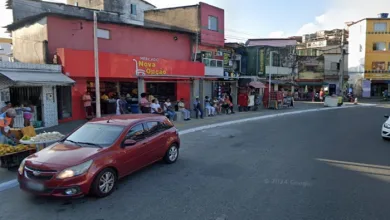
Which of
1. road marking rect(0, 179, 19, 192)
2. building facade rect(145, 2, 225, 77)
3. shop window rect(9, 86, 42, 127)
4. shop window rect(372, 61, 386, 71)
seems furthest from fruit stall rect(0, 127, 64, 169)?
shop window rect(372, 61, 386, 71)

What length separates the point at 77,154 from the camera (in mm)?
5836

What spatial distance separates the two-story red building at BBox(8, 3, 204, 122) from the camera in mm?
15625

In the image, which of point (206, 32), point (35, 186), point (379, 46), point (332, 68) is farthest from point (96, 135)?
point (379, 46)

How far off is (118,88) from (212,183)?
45.4ft

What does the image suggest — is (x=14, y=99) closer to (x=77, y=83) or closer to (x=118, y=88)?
(x=77, y=83)

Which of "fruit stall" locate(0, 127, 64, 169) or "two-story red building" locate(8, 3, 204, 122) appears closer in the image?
"fruit stall" locate(0, 127, 64, 169)

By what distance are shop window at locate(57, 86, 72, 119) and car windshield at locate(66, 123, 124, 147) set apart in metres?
9.33

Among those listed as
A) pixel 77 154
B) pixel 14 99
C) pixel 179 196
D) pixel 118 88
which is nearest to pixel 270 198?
pixel 179 196

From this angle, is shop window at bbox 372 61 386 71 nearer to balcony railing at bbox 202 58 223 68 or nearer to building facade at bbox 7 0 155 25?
balcony railing at bbox 202 58 223 68

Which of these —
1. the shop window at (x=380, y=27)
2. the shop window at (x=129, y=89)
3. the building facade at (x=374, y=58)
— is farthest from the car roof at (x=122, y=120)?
the shop window at (x=380, y=27)

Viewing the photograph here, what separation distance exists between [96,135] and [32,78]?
299 inches

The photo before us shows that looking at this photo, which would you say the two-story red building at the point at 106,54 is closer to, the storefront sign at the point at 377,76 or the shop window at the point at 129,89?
the shop window at the point at 129,89

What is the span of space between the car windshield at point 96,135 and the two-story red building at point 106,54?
8.91 meters

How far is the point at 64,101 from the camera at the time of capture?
51.9 feet
